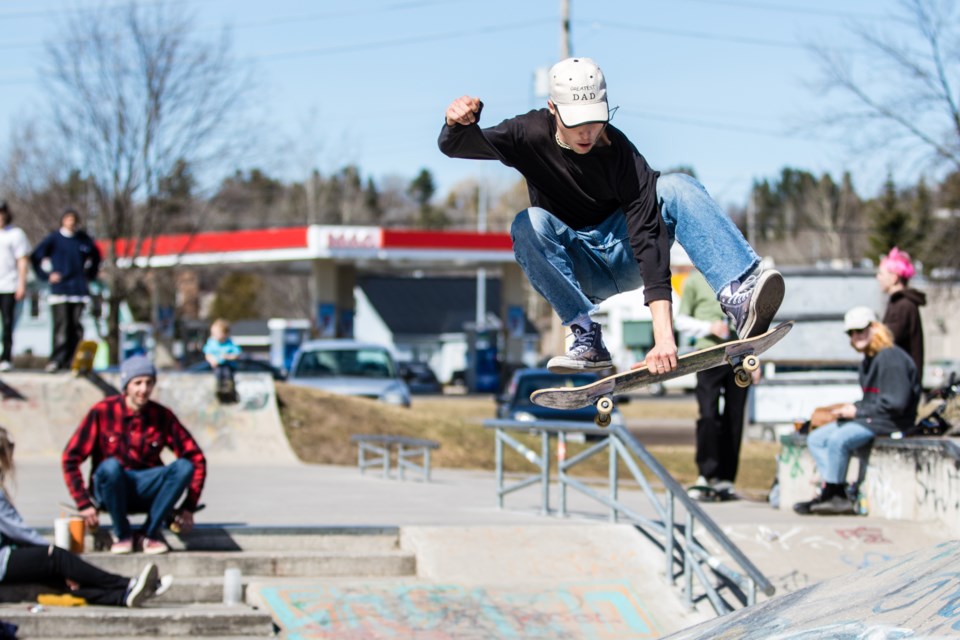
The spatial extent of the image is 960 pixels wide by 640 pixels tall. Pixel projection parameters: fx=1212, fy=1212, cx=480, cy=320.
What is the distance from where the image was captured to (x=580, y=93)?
4832 mm

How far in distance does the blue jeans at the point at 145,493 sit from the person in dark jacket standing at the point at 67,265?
596 cm

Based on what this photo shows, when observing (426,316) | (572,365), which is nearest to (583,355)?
(572,365)

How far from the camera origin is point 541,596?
26.1 feet

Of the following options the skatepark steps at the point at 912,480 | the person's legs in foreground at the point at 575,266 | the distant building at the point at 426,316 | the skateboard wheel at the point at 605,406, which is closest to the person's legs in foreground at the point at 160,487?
the person's legs in foreground at the point at 575,266

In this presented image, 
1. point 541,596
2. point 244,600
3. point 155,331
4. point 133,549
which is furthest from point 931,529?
point 155,331

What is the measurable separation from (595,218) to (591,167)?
1.29 ft

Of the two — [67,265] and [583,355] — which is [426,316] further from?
[583,355]

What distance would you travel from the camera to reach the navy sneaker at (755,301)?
506cm

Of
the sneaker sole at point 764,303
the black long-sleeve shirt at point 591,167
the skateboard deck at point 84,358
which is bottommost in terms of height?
the skateboard deck at point 84,358

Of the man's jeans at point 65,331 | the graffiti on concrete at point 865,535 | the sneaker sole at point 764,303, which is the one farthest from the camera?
the man's jeans at point 65,331

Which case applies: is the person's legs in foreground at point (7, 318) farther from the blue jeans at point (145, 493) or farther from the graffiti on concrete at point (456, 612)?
the graffiti on concrete at point (456, 612)

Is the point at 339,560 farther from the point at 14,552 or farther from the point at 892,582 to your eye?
the point at 892,582

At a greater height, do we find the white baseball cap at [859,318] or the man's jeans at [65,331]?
the white baseball cap at [859,318]

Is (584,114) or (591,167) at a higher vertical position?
(584,114)
